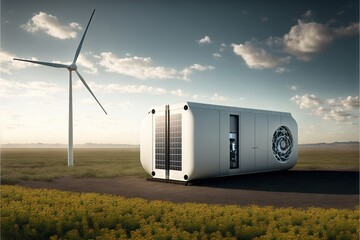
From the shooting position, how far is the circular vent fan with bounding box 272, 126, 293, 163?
82.0ft

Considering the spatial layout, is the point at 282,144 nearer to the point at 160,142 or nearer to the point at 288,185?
the point at 288,185

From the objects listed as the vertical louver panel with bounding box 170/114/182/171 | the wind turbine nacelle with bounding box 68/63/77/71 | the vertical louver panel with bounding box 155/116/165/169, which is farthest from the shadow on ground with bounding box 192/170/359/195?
the wind turbine nacelle with bounding box 68/63/77/71

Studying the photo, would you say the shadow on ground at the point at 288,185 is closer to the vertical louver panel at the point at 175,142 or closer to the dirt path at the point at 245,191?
the dirt path at the point at 245,191

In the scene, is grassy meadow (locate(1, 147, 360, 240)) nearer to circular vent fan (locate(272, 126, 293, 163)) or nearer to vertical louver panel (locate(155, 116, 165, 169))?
vertical louver panel (locate(155, 116, 165, 169))

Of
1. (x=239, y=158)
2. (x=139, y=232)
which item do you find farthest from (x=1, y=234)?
(x=239, y=158)

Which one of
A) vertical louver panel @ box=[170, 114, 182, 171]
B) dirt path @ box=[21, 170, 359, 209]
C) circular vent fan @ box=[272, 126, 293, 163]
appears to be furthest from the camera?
circular vent fan @ box=[272, 126, 293, 163]

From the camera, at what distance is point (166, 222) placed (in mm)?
9547

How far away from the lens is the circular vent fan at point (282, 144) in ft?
82.0

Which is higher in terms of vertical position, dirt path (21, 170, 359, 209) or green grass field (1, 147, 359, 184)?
dirt path (21, 170, 359, 209)

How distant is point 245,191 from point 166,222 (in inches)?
298

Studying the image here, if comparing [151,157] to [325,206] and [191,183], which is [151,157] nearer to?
[191,183]

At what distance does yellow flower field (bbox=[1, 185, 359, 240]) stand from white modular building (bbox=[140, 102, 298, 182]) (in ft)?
23.9

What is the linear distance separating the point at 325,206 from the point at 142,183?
988 centimetres

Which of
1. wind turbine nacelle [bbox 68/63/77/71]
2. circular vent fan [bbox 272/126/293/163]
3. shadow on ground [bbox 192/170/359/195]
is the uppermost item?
wind turbine nacelle [bbox 68/63/77/71]
